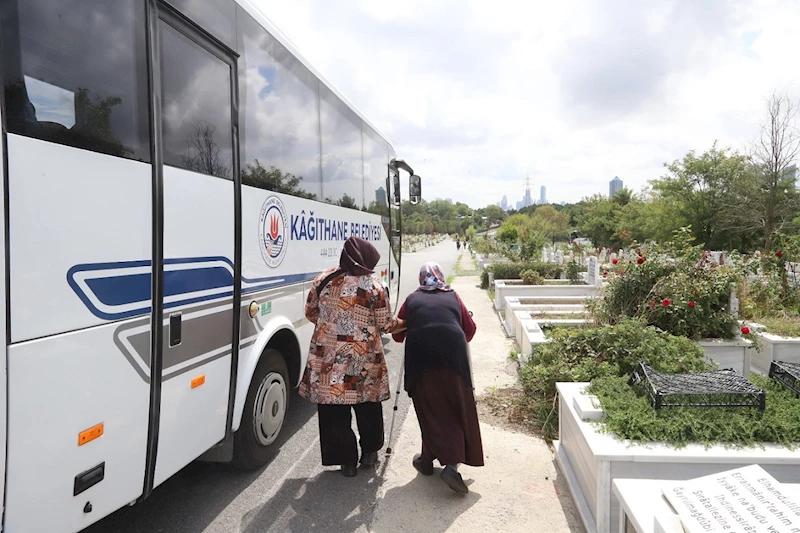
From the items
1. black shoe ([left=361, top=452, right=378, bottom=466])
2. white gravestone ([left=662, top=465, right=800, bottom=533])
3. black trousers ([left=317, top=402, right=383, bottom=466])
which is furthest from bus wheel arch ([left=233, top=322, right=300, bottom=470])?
white gravestone ([left=662, top=465, right=800, bottom=533])

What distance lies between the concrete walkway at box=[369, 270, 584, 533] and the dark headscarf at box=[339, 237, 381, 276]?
169 centimetres

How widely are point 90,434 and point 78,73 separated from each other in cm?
169

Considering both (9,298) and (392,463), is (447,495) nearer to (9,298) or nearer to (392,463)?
(392,463)

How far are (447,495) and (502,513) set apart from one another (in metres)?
0.44

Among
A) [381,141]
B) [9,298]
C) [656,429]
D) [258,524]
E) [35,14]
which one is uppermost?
[381,141]

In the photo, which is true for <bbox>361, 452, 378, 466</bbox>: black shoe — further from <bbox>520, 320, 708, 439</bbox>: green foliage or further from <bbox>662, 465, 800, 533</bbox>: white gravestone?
<bbox>662, 465, 800, 533</bbox>: white gravestone

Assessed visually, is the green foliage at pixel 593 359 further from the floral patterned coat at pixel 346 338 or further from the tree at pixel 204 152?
the tree at pixel 204 152

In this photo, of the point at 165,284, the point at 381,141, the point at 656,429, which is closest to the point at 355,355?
the point at 165,284

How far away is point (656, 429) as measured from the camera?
323 cm

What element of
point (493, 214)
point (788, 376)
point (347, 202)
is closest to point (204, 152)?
point (347, 202)

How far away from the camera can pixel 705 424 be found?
3250mm

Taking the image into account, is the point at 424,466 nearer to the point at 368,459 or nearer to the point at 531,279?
the point at 368,459

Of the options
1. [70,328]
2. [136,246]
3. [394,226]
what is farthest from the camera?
[394,226]

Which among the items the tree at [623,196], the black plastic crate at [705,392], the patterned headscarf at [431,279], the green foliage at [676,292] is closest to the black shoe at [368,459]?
the patterned headscarf at [431,279]
